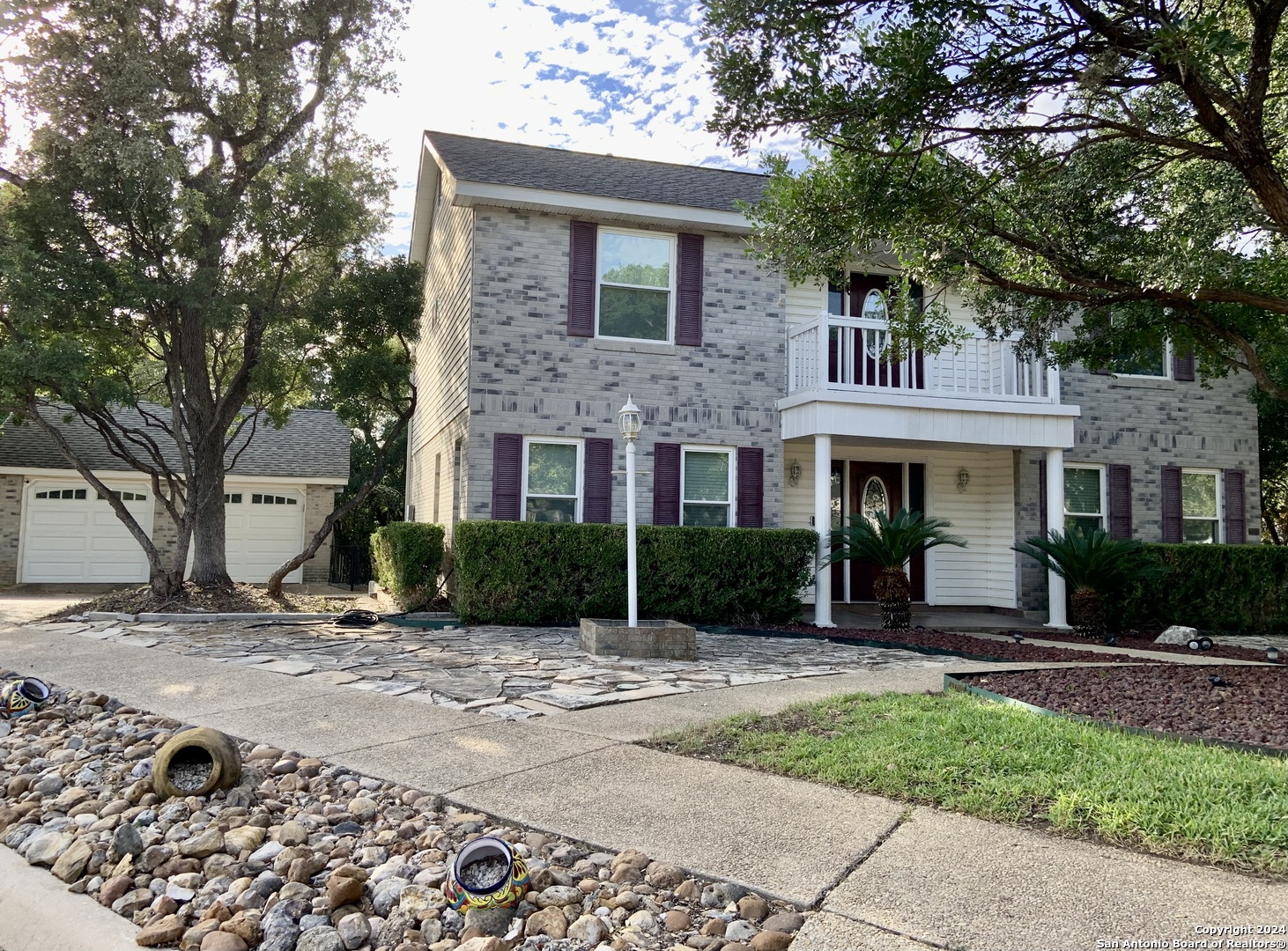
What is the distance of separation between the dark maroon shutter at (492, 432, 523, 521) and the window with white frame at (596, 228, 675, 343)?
204 centimetres

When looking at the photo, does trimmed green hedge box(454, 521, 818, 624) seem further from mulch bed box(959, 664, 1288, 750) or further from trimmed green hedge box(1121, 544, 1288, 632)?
trimmed green hedge box(1121, 544, 1288, 632)

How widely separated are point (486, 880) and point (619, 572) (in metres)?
8.30

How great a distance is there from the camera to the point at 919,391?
40.7ft

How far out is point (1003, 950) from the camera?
2588 mm

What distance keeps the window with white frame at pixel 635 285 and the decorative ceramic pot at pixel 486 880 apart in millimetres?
9963

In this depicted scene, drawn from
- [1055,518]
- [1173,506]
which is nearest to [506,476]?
[1055,518]

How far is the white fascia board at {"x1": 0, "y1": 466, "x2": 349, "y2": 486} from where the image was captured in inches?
711

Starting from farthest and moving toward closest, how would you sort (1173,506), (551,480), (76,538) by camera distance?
(76,538), (1173,506), (551,480)

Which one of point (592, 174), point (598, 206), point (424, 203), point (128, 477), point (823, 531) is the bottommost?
point (823, 531)

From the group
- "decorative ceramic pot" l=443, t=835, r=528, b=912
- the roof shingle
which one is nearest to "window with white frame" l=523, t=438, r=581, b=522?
the roof shingle

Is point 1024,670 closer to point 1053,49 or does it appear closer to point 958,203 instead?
point 958,203

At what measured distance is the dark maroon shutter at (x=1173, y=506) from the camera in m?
14.5

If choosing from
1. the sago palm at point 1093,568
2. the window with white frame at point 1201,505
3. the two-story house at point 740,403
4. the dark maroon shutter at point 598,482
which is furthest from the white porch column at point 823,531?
the window with white frame at point 1201,505

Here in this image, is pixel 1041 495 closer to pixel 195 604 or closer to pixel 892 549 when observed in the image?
pixel 892 549
